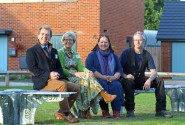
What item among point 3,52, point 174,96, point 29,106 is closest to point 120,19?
point 3,52

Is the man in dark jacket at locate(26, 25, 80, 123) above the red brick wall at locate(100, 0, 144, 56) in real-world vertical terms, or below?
below

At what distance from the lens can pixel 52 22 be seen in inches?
1079

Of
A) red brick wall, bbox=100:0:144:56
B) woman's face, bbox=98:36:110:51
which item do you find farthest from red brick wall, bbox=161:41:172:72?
woman's face, bbox=98:36:110:51

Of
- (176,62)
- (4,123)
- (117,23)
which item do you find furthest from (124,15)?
(4,123)

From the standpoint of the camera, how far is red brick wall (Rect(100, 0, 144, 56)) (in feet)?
90.9

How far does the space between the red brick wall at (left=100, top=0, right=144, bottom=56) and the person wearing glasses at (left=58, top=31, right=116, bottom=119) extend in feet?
55.1

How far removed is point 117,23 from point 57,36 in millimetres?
3753

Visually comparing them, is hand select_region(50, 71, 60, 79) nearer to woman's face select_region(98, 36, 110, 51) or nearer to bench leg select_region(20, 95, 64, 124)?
bench leg select_region(20, 95, 64, 124)

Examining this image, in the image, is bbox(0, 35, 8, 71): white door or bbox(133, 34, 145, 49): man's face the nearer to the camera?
bbox(133, 34, 145, 49): man's face

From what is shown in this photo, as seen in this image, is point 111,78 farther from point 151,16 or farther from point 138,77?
point 151,16

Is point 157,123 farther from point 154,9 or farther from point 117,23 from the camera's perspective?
point 154,9

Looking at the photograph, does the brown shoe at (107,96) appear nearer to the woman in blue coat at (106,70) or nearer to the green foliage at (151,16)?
the woman in blue coat at (106,70)

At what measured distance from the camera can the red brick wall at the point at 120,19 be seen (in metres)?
27.7

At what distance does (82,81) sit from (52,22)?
694 inches
